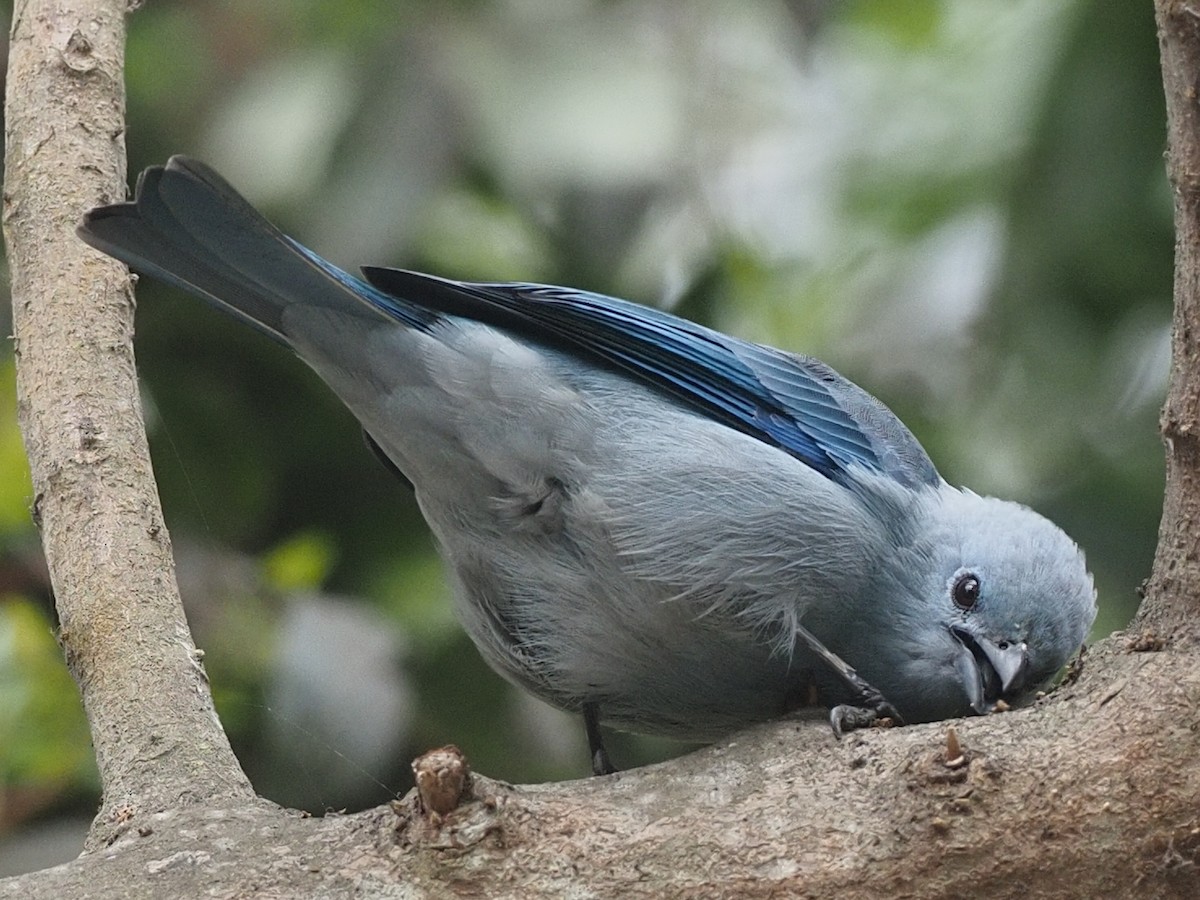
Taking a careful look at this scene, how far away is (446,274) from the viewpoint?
544cm

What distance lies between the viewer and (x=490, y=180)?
5566 mm

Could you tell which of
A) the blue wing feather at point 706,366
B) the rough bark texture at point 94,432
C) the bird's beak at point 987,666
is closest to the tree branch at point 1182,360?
the bird's beak at point 987,666

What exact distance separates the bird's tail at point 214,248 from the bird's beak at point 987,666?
1537 mm

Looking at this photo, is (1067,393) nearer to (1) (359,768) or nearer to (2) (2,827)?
(1) (359,768)

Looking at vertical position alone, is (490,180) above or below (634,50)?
below

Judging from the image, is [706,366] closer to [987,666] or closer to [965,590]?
[965,590]

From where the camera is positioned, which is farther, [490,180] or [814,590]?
[490,180]

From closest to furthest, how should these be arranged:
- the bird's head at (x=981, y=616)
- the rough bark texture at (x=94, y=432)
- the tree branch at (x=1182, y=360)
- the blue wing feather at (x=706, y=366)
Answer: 1. the tree branch at (x=1182, y=360)
2. the rough bark texture at (x=94, y=432)
3. the bird's head at (x=981, y=616)
4. the blue wing feather at (x=706, y=366)

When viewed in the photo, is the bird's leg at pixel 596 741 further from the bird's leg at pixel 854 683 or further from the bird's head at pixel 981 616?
the bird's head at pixel 981 616

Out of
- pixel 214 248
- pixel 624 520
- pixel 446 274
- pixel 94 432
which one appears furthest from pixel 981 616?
pixel 446 274

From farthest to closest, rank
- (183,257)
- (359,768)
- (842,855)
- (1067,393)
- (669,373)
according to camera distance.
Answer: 1. (1067,393)
2. (359,768)
3. (669,373)
4. (183,257)
5. (842,855)

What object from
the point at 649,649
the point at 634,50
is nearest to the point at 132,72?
the point at 634,50

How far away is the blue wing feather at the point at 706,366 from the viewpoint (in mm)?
3578

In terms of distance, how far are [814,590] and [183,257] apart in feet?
5.20
